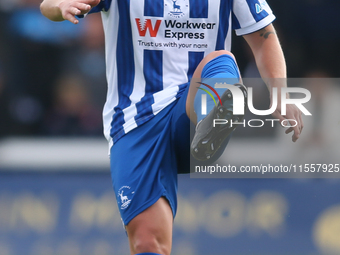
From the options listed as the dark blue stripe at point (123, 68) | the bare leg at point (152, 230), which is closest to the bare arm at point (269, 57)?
the dark blue stripe at point (123, 68)

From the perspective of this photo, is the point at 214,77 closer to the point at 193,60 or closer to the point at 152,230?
the point at 193,60

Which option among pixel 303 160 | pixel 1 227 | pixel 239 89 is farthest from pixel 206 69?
pixel 303 160

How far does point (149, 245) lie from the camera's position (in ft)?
6.84

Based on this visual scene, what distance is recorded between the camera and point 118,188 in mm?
2264

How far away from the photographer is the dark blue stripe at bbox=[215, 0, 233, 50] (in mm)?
2439

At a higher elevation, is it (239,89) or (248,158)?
(239,89)

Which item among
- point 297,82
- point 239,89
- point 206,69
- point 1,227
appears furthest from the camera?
point 297,82

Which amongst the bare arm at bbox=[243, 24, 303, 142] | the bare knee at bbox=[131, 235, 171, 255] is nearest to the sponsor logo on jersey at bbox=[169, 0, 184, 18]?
the bare arm at bbox=[243, 24, 303, 142]

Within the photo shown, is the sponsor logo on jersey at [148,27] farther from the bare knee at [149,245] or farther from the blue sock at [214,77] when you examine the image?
the bare knee at [149,245]

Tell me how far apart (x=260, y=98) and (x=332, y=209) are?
1394 mm

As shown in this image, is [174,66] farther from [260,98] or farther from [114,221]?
[260,98]

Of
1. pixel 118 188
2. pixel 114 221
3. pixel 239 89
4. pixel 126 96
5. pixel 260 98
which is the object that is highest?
pixel 239 89

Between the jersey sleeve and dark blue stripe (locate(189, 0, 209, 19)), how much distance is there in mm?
169

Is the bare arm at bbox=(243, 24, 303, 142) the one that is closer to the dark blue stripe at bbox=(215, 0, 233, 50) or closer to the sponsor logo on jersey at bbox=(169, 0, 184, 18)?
the dark blue stripe at bbox=(215, 0, 233, 50)
